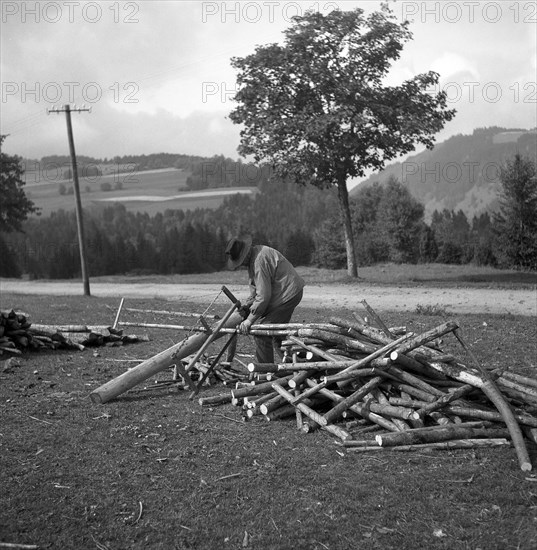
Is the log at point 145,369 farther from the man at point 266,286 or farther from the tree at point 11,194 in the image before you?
the tree at point 11,194

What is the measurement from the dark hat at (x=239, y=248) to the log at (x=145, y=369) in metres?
1.13

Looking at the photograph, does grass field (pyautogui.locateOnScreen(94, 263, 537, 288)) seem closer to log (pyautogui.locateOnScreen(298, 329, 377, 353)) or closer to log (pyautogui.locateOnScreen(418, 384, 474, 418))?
log (pyautogui.locateOnScreen(298, 329, 377, 353))

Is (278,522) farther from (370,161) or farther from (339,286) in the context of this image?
(370,161)

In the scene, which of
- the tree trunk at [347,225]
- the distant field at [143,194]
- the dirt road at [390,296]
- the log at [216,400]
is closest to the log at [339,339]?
the log at [216,400]

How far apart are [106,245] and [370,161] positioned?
1551 inches

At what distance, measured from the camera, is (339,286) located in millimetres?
22750

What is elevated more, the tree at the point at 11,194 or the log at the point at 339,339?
the tree at the point at 11,194

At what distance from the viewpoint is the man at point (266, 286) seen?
27.2 feet

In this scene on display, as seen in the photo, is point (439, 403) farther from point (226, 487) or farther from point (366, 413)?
point (226, 487)

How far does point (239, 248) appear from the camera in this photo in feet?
27.4

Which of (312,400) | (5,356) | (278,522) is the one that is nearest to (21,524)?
(278,522)

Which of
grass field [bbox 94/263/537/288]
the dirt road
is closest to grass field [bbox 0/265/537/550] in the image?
the dirt road

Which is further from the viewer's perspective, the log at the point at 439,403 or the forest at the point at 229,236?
the forest at the point at 229,236

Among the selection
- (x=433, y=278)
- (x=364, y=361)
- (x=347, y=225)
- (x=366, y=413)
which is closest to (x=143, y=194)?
(x=347, y=225)
